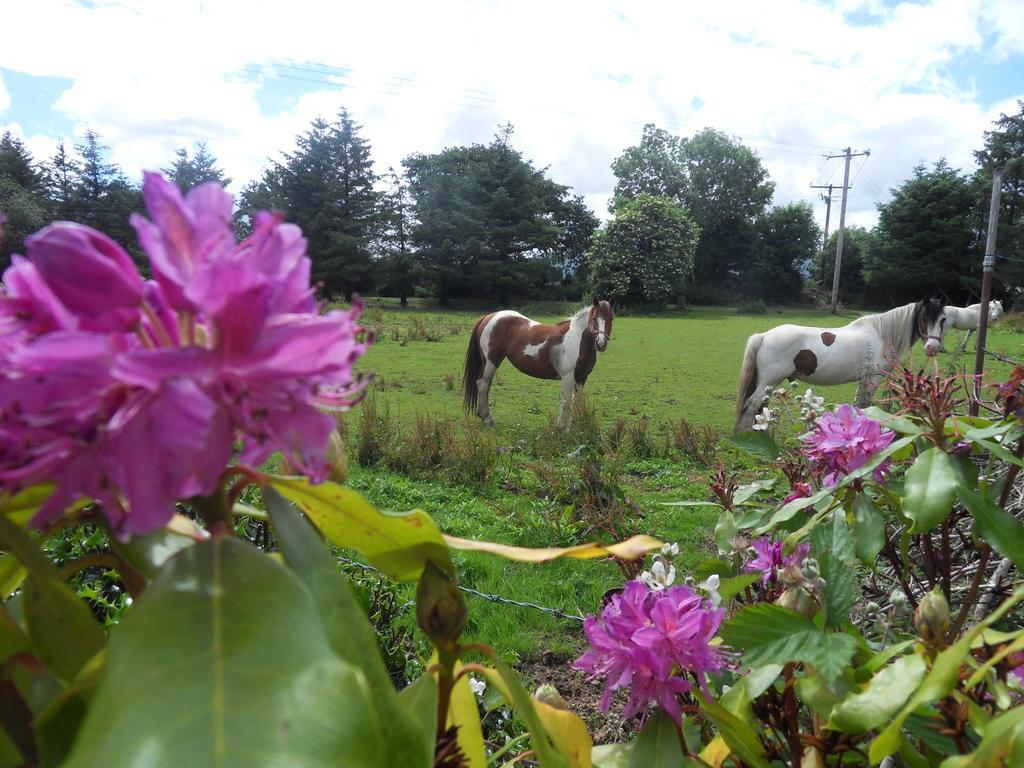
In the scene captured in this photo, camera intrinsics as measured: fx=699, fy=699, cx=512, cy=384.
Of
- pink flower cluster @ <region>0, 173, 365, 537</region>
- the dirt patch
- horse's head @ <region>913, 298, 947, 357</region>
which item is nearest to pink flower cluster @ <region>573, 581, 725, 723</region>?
pink flower cluster @ <region>0, 173, 365, 537</region>

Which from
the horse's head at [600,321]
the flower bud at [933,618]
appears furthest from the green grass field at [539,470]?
the horse's head at [600,321]

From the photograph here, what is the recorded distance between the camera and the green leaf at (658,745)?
28.5 inches

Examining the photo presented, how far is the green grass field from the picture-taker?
139 inches

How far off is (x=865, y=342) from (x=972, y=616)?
21.8 ft

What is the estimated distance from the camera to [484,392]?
7.92m

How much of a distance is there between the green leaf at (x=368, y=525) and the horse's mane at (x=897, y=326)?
26.0 ft

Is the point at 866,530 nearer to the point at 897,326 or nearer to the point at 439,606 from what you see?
the point at 439,606

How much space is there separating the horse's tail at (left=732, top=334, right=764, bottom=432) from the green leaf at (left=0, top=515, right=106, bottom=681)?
23.5ft

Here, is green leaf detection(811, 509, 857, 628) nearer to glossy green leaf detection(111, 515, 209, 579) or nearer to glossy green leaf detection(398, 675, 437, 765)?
glossy green leaf detection(398, 675, 437, 765)

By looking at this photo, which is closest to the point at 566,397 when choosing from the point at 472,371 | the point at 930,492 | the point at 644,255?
the point at 472,371

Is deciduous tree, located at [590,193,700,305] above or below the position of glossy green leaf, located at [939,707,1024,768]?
above

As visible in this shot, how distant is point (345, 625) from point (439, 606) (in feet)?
0.44

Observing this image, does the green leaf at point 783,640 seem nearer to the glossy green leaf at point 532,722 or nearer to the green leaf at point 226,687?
the glossy green leaf at point 532,722

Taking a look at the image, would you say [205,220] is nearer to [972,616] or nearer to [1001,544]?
[1001,544]
